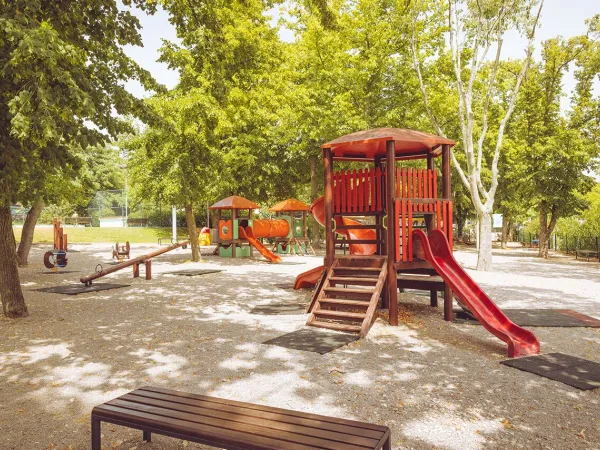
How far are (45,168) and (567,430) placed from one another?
958 centimetres

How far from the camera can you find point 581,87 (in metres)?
26.0

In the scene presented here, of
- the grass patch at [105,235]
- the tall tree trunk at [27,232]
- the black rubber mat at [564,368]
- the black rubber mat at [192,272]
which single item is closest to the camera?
the black rubber mat at [564,368]

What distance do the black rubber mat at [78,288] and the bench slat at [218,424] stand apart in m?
9.43

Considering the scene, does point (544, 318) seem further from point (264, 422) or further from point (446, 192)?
point (264, 422)

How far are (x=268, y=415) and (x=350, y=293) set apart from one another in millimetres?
5171

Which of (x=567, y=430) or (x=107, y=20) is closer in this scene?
(x=567, y=430)

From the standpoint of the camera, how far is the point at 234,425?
9.21 feet

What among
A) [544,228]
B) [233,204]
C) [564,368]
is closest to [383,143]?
[564,368]

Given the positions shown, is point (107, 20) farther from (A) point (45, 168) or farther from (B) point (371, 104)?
(B) point (371, 104)

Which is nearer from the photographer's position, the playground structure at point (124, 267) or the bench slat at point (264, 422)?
the bench slat at point (264, 422)

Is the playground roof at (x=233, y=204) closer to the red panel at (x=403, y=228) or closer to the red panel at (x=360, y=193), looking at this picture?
the red panel at (x=360, y=193)

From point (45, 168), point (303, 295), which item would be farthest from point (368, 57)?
point (45, 168)

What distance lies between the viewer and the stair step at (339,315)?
7545mm

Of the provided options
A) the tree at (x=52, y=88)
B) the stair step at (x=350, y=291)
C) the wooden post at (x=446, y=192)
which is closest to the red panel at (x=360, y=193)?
the wooden post at (x=446, y=192)
